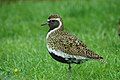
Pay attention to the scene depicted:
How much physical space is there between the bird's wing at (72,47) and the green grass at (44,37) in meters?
0.61

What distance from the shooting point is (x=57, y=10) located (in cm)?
1583

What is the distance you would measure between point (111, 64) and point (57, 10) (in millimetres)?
7179

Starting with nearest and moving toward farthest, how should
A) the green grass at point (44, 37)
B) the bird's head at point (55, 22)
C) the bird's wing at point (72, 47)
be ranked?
1. the bird's wing at point (72, 47)
2. the bird's head at point (55, 22)
3. the green grass at point (44, 37)

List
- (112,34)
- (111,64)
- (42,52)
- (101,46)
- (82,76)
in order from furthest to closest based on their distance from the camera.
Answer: (112,34)
(101,46)
(42,52)
(111,64)
(82,76)

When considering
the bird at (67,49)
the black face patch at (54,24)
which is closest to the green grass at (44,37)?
the bird at (67,49)

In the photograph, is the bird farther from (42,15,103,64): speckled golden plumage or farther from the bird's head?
the bird's head

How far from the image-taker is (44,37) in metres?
12.9

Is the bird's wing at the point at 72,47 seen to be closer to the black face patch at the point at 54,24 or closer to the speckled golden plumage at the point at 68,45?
the speckled golden plumage at the point at 68,45

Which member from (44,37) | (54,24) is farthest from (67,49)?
(44,37)

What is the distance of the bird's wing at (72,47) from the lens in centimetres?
774

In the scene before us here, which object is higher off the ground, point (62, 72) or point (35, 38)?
point (62, 72)

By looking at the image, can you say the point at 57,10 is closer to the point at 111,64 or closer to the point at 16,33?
the point at 16,33

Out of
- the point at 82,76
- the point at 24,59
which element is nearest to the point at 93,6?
the point at 24,59

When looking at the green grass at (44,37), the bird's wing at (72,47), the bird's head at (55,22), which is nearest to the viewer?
the bird's wing at (72,47)
